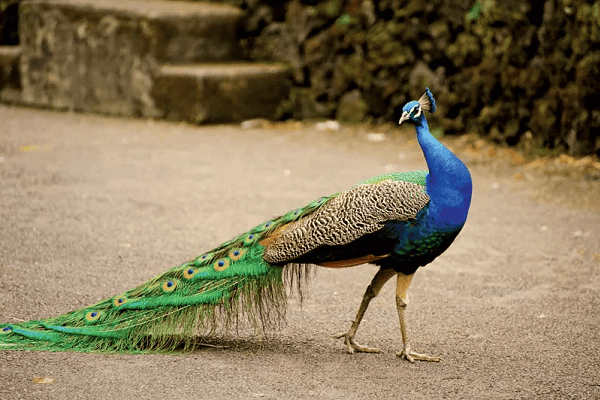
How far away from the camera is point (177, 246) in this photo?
5902 mm

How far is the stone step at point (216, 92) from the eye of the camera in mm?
10055

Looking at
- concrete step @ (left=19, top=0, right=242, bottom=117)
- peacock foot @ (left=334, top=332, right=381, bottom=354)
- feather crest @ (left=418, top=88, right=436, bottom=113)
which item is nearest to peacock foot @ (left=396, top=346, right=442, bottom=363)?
peacock foot @ (left=334, top=332, right=381, bottom=354)

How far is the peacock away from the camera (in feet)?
12.5

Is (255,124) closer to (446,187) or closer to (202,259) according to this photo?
(202,259)

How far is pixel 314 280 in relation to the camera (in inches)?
210

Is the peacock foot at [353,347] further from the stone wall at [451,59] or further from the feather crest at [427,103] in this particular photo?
the stone wall at [451,59]

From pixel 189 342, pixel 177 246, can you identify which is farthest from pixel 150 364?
pixel 177 246

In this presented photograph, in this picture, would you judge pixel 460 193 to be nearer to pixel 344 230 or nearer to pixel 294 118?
pixel 344 230

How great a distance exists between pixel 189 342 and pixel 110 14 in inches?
292

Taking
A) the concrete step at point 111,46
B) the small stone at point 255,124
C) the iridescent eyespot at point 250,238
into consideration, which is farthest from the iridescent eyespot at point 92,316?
the concrete step at point 111,46

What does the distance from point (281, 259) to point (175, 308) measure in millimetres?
575

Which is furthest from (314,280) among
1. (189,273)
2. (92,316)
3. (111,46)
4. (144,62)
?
(111,46)

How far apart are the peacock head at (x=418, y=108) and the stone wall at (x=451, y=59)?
15.1 feet

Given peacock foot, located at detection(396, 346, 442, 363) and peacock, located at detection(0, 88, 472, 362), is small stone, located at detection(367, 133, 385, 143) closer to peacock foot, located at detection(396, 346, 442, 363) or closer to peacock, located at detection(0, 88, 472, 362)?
peacock, located at detection(0, 88, 472, 362)
